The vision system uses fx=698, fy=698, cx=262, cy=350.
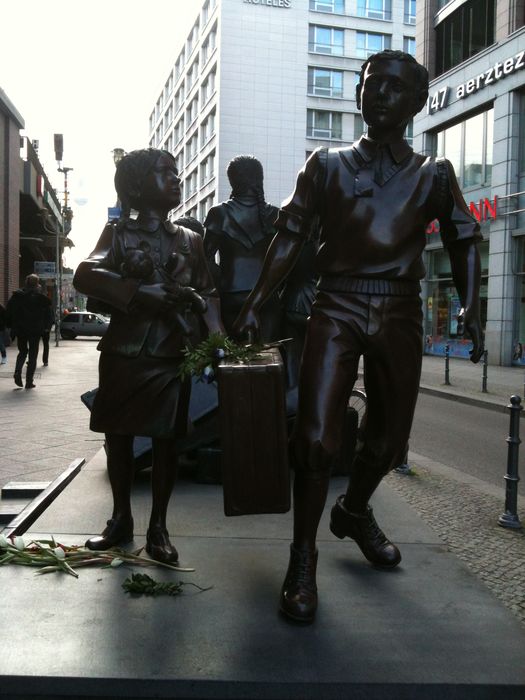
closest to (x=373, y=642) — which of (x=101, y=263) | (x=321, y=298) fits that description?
(x=321, y=298)

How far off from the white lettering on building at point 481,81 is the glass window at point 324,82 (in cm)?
2827

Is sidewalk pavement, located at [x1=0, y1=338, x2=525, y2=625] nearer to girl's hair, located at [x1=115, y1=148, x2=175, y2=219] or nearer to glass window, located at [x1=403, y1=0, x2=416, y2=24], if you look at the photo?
girl's hair, located at [x1=115, y1=148, x2=175, y2=219]

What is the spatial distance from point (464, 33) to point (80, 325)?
87.2ft

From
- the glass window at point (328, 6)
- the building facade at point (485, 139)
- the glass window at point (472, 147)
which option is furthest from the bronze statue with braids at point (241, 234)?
the glass window at point (328, 6)

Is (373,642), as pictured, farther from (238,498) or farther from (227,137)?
(227,137)

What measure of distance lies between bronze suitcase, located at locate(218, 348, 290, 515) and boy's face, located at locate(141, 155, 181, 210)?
0.99m

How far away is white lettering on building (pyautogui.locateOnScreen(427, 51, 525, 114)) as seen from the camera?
1947cm

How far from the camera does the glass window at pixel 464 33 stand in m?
21.2

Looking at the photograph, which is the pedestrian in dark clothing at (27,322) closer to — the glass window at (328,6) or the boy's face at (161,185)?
the boy's face at (161,185)

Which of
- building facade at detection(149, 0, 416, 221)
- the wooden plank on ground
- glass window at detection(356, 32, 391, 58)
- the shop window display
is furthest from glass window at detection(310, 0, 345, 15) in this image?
the wooden plank on ground

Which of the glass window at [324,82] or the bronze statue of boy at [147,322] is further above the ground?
the glass window at [324,82]

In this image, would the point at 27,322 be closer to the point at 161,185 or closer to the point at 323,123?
the point at 161,185

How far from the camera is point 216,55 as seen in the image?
52156 mm

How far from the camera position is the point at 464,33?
73.4ft
